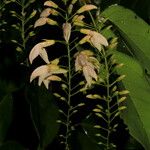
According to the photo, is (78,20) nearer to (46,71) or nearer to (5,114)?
(46,71)

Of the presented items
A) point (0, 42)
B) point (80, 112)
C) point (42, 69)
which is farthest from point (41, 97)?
point (0, 42)

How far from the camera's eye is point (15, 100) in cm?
80

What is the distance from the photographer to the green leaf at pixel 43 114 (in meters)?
0.66

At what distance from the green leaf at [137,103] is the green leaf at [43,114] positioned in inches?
5.1

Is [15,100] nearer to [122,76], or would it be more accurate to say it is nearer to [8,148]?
[8,148]

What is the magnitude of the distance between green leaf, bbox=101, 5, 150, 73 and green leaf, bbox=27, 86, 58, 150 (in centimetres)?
17

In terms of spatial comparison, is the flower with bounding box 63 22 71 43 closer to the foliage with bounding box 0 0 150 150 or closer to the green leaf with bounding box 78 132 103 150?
the foliage with bounding box 0 0 150 150

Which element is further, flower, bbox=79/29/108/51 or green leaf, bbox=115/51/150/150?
flower, bbox=79/29/108/51

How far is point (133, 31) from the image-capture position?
2.42 ft

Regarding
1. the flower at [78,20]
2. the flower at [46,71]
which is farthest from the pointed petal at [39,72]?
the flower at [78,20]

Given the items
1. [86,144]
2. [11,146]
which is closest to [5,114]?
[11,146]

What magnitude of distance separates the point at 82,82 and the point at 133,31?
5.4 inches

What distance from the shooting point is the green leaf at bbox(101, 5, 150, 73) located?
0.70 metres

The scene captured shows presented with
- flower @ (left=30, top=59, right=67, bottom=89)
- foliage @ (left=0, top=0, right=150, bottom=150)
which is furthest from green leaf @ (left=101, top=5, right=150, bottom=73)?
flower @ (left=30, top=59, right=67, bottom=89)
